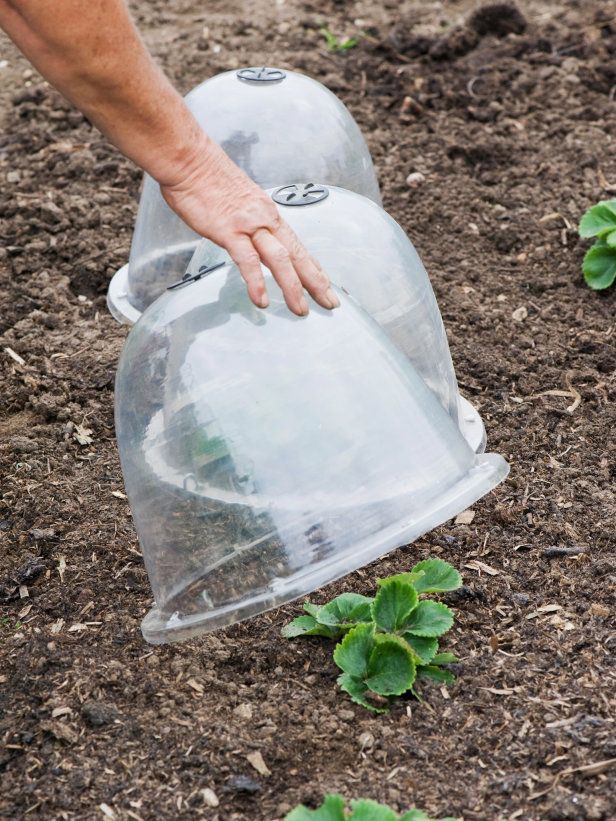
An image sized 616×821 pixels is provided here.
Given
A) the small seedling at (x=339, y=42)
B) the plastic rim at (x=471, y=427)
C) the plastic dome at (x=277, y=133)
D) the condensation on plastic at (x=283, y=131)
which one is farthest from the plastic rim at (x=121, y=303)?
the small seedling at (x=339, y=42)

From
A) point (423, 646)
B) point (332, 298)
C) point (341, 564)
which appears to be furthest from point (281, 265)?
point (423, 646)

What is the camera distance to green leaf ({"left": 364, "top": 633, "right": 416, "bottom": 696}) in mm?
2471

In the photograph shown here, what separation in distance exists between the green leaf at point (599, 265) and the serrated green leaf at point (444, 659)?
6.33 feet

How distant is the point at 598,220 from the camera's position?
411cm

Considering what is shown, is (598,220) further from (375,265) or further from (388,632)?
(388,632)

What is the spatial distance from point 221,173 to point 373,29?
13.2 ft

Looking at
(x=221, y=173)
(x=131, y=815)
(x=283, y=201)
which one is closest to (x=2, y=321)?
(x=283, y=201)

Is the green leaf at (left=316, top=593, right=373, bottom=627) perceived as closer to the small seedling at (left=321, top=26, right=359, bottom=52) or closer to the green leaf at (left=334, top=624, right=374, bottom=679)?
the green leaf at (left=334, top=624, right=374, bottom=679)

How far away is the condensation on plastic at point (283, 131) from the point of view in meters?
3.29

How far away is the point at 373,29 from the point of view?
20.0 ft

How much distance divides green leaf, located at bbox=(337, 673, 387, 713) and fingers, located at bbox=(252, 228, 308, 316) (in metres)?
0.84

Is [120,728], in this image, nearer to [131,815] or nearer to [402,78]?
[131,815]

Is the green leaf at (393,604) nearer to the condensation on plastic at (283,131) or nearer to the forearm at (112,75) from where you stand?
the forearm at (112,75)

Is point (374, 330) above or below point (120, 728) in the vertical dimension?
above
